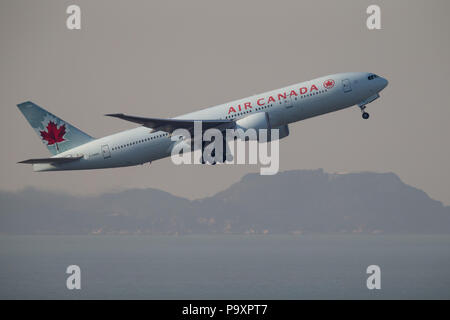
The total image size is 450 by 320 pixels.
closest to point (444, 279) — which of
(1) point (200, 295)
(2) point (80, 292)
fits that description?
(1) point (200, 295)

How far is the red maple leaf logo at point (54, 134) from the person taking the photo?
2069 inches

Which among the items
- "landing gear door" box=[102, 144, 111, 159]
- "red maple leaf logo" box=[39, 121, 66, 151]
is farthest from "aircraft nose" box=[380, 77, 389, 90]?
"red maple leaf logo" box=[39, 121, 66, 151]

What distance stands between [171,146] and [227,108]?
6.15 meters

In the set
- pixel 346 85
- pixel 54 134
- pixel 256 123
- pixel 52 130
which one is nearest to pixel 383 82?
pixel 346 85

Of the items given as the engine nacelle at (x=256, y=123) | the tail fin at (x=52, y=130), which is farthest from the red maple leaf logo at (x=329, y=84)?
the tail fin at (x=52, y=130)

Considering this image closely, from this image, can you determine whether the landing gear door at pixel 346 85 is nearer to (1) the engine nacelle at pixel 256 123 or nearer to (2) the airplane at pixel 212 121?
(2) the airplane at pixel 212 121

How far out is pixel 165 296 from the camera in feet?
465

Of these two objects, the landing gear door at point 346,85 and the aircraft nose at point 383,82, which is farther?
the aircraft nose at point 383,82

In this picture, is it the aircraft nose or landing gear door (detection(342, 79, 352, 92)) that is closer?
landing gear door (detection(342, 79, 352, 92))

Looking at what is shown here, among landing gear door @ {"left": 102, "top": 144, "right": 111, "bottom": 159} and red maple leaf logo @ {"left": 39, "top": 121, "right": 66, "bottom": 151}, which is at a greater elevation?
red maple leaf logo @ {"left": 39, "top": 121, "right": 66, "bottom": 151}

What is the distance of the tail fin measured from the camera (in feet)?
171

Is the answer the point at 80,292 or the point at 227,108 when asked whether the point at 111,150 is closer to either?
the point at 227,108

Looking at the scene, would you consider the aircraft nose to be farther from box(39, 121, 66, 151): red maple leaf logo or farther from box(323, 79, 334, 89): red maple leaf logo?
box(39, 121, 66, 151): red maple leaf logo

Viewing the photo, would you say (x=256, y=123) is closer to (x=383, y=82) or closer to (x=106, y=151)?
(x=383, y=82)
